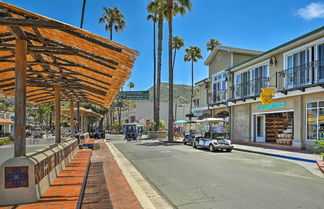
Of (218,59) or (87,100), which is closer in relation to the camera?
(87,100)

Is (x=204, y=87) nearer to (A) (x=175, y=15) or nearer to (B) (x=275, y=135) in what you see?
(A) (x=175, y=15)

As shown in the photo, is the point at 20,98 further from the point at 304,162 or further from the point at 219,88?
the point at 219,88

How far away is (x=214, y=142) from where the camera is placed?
18.0 m

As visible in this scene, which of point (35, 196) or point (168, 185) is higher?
point (35, 196)

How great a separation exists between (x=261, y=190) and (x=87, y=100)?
390 inches

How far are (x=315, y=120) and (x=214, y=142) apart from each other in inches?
264

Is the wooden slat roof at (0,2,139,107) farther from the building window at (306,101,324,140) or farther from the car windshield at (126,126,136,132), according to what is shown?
the car windshield at (126,126,136,132)

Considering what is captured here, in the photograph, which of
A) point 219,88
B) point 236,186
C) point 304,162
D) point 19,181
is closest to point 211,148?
point 304,162

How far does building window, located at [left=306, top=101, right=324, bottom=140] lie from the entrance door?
5714 millimetres

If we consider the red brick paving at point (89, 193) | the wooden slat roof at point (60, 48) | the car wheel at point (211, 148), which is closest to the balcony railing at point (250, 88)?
the car wheel at point (211, 148)

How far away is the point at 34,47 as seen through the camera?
18.4 feet

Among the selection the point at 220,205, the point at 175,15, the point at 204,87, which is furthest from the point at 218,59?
the point at 220,205

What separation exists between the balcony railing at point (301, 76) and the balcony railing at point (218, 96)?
26.3 ft

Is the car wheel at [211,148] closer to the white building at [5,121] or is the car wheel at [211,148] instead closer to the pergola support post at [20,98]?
the pergola support post at [20,98]
